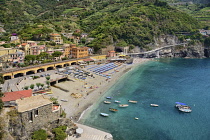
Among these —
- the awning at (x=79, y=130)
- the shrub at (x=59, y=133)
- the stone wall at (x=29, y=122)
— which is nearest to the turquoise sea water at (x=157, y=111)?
the awning at (x=79, y=130)

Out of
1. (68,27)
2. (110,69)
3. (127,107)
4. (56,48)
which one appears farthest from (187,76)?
(68,27)

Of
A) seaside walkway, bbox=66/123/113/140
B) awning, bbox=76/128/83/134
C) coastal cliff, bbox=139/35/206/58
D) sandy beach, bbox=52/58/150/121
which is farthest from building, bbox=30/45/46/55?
coastal cliff, bbox=139/35/206/58

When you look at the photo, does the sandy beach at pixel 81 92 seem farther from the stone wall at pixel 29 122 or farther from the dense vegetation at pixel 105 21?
the dense vegetation at pixel 105 21

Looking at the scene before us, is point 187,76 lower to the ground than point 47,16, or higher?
lower

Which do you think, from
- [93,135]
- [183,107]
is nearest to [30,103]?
[93,135]

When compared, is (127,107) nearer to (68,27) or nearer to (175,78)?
(175,78)

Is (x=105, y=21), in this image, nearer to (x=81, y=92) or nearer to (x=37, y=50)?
(x=37, y=50)
